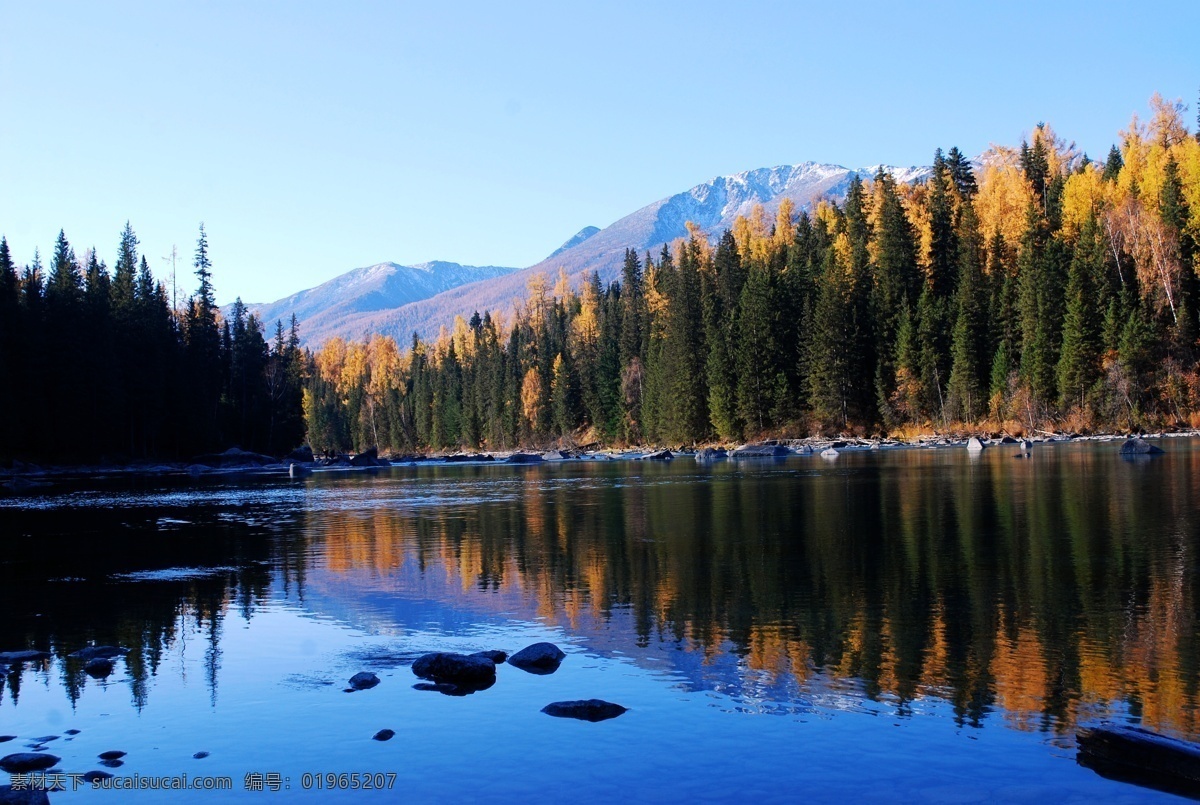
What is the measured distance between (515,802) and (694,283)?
100665mm

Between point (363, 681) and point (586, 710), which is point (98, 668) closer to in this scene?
point (363, 681)

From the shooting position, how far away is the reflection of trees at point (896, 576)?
12.5 metres

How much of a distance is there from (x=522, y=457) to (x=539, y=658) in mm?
91729

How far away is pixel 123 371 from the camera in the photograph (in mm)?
84875

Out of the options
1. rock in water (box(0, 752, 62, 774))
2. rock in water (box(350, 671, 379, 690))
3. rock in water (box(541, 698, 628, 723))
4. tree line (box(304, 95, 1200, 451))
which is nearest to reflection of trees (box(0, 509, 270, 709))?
rock in water (box(350, 671, 379, 690))

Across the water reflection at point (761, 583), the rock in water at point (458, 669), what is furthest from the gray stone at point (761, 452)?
the rock in water at point (458, 669)

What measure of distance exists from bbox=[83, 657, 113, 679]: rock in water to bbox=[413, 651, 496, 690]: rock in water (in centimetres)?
459

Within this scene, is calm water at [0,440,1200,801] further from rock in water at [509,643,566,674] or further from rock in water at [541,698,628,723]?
rock in water at [509,643,566,674]

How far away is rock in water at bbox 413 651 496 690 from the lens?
1334 cm

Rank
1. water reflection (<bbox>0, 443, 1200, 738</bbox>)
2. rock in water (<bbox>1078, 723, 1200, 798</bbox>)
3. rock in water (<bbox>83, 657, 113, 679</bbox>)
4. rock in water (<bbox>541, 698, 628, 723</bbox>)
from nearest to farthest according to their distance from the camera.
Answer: rock in water (<bbox>1078, 723, 1200, 798</bbox>) → rock in water (<bbox>541, 698, 628, 723</bbox>) → water reflection (<bbox>0, 443, 1200, 738</bbox>) → rock in water (<bbox>83, 657, 113, 679</bbox>)

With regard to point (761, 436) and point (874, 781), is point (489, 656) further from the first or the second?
point (761, 436)

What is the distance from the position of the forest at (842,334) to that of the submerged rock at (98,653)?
65.4 metres

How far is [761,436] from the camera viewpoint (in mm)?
94250

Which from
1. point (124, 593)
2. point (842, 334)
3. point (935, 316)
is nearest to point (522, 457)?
point (842, 334)
